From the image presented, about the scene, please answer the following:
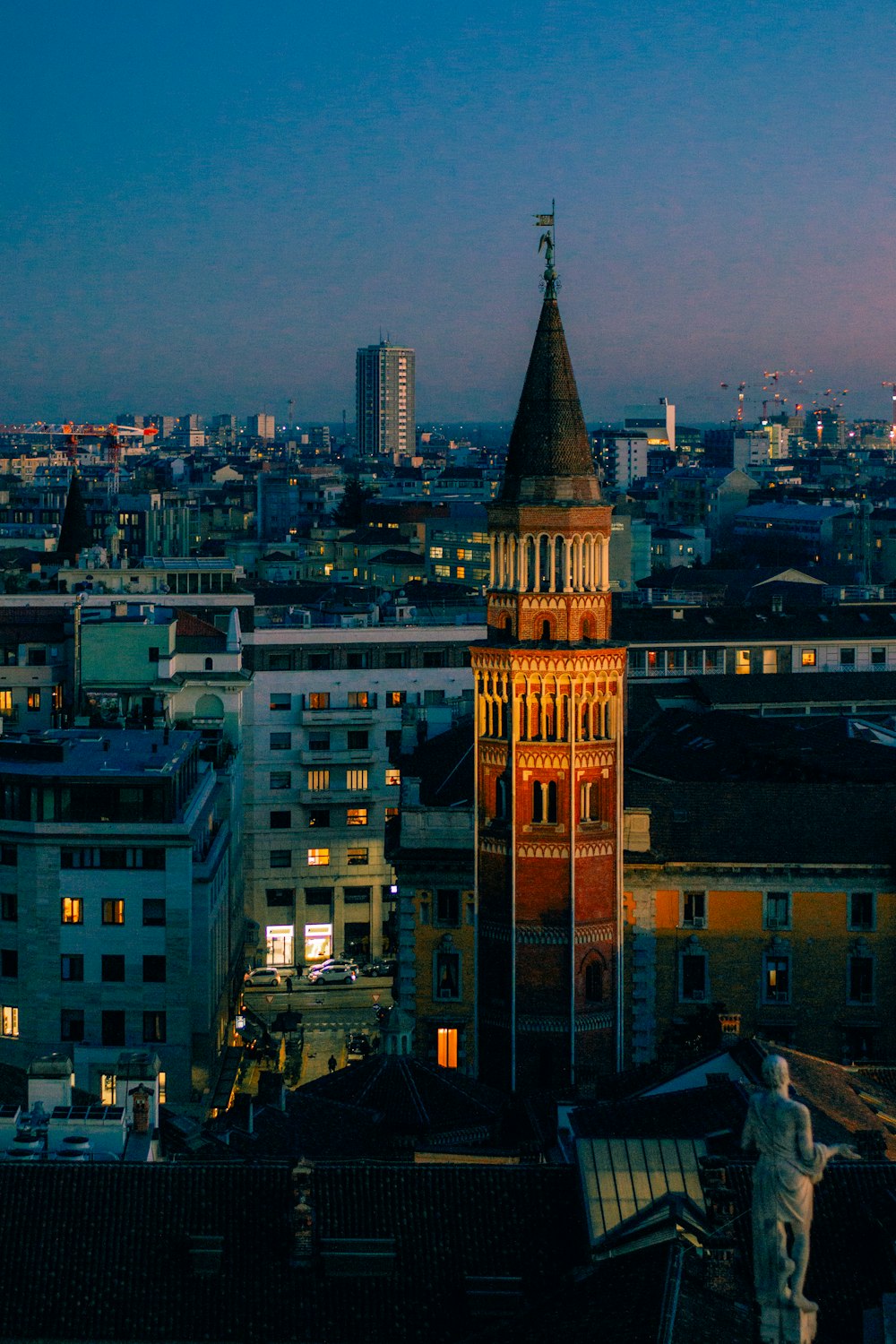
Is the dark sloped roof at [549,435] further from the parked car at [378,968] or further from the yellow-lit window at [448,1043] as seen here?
the parked car at [378,968]

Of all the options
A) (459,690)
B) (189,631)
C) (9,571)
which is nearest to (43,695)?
(189,631)

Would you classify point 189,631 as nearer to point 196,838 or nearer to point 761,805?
point 196,838

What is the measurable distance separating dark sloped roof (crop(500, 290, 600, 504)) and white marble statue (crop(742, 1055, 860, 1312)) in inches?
1374

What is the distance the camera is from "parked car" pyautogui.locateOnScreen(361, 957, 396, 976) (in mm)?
81562

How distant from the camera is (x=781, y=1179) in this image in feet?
61.3

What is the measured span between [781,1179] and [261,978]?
63.2 metres

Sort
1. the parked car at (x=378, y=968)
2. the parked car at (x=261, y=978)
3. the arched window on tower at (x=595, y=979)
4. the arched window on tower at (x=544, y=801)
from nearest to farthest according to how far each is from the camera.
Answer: the arched window on tower at (x=544, y=801), the arched window on tower at (x=595, y=979), the parked car at (x=261, y=978), the parked car at (x=378, y=968)

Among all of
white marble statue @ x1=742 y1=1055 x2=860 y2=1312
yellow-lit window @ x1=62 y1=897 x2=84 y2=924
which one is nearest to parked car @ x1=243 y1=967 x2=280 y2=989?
yellow-lit window @ x1=62 y1=897 x2=84 y2=924

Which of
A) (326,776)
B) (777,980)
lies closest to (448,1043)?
(777,980)

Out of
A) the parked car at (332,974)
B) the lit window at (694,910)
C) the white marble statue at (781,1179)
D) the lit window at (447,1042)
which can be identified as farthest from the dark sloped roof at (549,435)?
the white marble statue at (781,1179)

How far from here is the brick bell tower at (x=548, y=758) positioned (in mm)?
53938

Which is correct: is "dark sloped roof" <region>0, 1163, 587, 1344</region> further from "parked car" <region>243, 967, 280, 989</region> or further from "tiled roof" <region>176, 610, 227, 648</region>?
"tiled roof" <region>176, 610, 227, 648</region>

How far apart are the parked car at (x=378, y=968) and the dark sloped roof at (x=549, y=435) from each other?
29.1 metres

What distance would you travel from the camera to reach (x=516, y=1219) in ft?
112
